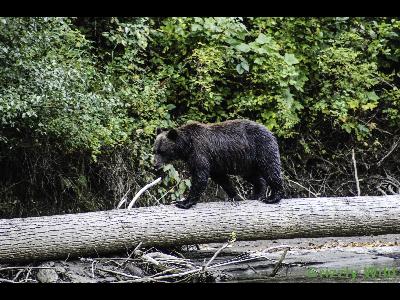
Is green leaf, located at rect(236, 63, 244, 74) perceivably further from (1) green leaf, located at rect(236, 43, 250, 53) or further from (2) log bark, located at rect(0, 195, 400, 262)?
(2) log bark, located at rect(0, 195, 400, 262)

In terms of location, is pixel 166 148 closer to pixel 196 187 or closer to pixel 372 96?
pixel 196 187

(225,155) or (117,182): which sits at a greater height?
(225,155)

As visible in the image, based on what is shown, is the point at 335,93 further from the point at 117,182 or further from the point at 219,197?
the point at 117,182

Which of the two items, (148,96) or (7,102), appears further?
(148,96)

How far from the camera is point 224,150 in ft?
29.6

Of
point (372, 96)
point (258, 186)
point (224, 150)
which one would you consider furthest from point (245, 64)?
point (224, 150)

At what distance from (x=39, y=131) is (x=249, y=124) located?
3.16 metres

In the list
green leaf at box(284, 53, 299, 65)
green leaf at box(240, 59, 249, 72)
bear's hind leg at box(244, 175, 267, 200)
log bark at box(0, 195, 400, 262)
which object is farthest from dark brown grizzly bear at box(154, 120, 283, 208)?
green leaf at box(284, 53, 299, 65)
